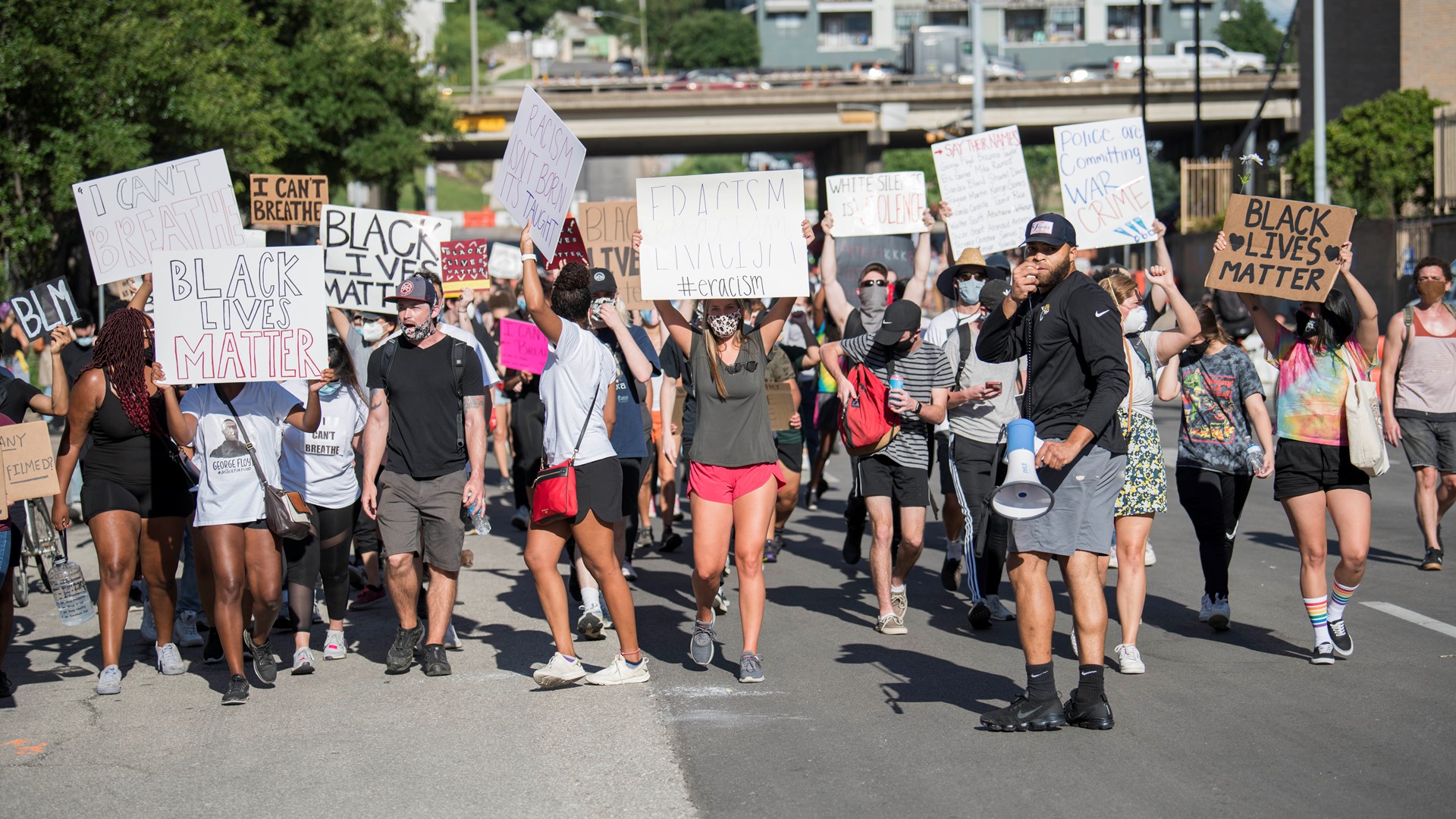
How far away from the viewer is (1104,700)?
594cm

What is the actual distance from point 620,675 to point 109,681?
251 centimetres

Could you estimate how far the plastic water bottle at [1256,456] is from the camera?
7879 millimetres

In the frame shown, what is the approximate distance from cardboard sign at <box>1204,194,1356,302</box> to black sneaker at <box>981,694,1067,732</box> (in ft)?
8.42

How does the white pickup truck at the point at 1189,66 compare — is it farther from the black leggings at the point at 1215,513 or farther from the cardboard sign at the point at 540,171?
the cardboard sign at the point at 540,171

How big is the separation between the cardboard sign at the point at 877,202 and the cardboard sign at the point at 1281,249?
4.03 m

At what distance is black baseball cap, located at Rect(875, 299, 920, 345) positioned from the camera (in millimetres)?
8008

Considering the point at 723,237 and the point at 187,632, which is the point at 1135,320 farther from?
the point at 187,632

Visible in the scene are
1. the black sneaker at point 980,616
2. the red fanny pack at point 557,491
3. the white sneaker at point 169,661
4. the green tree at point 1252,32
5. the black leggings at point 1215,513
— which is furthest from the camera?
the green tree at point 1252,32

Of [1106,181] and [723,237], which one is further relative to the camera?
[1106,181]

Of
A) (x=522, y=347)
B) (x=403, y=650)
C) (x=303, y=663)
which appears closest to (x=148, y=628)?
(x=303, y=663)

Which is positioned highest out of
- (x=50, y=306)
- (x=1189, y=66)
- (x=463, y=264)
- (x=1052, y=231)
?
(x=1189, y=66)

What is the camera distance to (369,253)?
10680mm

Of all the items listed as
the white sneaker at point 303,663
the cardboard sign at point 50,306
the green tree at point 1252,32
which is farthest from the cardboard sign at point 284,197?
the green tree at point 1252,32

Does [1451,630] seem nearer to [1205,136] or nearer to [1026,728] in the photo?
[1026,728]
